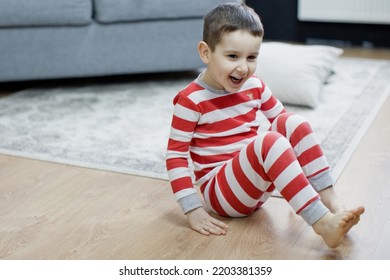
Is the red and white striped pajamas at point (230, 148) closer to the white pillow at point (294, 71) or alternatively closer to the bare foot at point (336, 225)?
the bare foot at point (336, 225)

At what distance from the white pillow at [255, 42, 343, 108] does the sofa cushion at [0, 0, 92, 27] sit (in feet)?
2.65

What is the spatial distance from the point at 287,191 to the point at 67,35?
65.5 inches

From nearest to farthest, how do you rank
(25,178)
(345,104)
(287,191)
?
(287,191) → (25,178) → (345,104)

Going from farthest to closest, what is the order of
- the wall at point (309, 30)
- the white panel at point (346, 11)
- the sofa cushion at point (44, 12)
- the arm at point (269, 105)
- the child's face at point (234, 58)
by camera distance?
1. the wall at point (309, 30)
2. the white panel at point (346, 11)
3. the sofa cushion at point (44, 12)
4. the arm at point (269, 105)
5. the child's face at point (234, 58)

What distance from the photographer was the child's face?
139 centimetres

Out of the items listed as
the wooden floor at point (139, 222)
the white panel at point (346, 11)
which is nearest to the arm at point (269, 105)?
the wooden floor at point (139, 222)

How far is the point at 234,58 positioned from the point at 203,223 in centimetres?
40

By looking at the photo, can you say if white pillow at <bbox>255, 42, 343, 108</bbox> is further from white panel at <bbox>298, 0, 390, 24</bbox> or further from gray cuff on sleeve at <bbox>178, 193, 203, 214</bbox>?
gray cuff on sleeve at <bbox>178, 193, 203, 214</bbox>

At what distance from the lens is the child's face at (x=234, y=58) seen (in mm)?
1388

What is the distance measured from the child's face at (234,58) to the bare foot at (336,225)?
37 centimetres

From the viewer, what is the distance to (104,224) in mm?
1532

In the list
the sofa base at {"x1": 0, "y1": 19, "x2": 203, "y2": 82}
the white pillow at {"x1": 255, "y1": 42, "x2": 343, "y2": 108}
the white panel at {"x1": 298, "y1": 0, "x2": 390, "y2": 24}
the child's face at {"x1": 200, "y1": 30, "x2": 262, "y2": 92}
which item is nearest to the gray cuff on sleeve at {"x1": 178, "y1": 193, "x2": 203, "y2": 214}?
the child's face at {"x1": 200, "y1": 30, "x2": 262, "y2": 92}

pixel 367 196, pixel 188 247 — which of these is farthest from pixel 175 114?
pixel 367 196

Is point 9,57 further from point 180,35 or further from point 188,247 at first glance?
point 188,247
